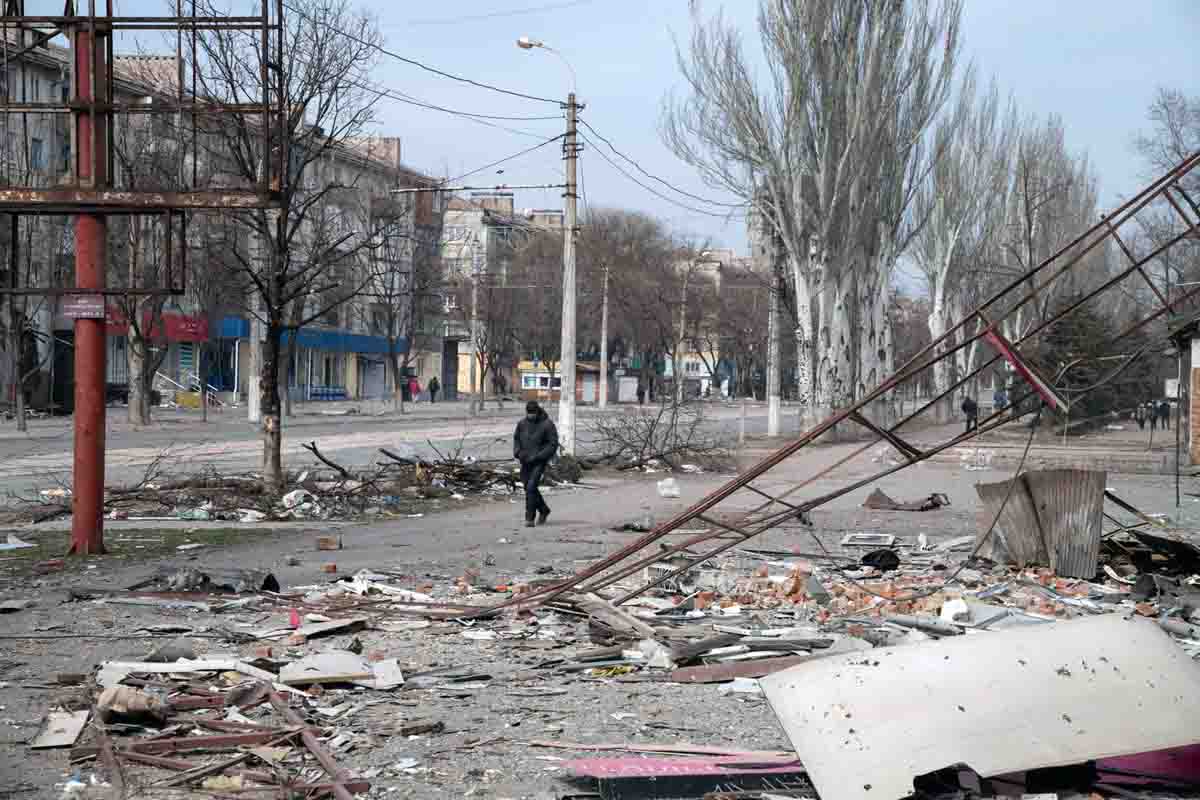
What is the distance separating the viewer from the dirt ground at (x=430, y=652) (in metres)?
5.87

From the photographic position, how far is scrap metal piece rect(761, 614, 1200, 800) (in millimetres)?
4785

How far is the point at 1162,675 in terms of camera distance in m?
5.09

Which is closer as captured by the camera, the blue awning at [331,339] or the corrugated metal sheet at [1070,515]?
the corrugated metal sheet at [1070,515]

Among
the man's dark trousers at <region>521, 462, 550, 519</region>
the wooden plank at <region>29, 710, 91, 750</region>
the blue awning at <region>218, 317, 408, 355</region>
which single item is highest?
the blue awning at <region>218, 317, 408, 355</region>

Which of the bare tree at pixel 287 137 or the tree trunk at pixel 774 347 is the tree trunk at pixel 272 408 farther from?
the tree trunk at pixel 774 347

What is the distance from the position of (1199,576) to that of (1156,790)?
6.66m

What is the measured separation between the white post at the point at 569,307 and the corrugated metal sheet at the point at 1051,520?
13544mm

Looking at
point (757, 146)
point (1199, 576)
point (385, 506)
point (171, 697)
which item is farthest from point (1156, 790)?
point (757, 146)

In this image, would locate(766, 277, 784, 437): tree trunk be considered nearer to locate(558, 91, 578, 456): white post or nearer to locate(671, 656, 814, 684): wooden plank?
locate(558, 91, 578, 456): white post

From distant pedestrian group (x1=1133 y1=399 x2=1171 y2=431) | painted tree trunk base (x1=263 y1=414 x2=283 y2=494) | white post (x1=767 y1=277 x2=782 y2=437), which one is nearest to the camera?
painted tree trunk base (x1=263 y1=414 x2=283 y2=494)

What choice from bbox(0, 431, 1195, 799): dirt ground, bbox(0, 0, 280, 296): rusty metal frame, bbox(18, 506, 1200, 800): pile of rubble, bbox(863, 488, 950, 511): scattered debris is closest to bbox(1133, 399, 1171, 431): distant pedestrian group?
bbox(863, 488, 950, 511): scattered debris

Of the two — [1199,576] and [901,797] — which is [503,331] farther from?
[901,797]

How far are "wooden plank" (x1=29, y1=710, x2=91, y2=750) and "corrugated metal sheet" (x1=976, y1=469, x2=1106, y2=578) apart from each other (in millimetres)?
7990

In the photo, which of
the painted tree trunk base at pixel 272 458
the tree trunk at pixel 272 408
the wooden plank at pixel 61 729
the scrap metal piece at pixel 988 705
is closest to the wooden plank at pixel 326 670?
the wooden plank at pixel 61 729
